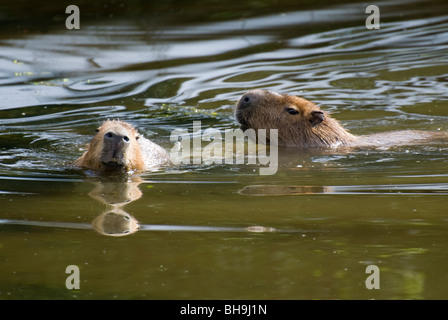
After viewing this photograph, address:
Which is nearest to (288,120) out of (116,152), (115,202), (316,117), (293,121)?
(293,121)

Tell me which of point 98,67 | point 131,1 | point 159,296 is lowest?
point 159,296

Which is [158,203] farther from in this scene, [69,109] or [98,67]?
[98,67]

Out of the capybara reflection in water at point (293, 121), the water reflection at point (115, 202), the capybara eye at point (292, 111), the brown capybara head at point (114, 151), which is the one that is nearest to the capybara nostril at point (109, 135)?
the brown capybara head at point (114, 151)

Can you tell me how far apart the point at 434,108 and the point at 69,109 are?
4462mm

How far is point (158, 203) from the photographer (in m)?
5.04

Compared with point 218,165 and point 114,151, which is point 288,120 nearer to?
point 218,165

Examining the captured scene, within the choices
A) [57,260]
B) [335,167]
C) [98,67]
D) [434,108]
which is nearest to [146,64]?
[98,67]

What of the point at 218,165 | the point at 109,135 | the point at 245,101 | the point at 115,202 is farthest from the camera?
the point at 245,101

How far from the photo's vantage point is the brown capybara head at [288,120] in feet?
26.5

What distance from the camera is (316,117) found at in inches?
316

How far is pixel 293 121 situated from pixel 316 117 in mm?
252

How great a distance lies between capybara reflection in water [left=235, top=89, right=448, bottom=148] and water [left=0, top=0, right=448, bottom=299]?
0.43 meters

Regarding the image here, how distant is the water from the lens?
367 centimetres

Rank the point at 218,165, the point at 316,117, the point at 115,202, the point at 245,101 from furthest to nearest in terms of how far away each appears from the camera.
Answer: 1. the point at 245,101
2. the point at 316,117
3. the point at 218,165
4. the point at 115,202
